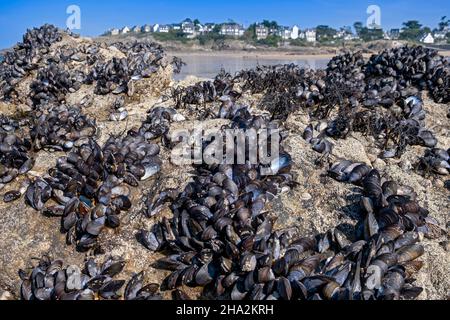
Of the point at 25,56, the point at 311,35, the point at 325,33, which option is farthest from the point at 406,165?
Result: the point at 325,33

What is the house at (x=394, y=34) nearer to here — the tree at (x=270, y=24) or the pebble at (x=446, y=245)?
the tree at (x=270, y=24)

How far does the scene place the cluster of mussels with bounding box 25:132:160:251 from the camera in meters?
3.94

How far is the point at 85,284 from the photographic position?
11.2 ft

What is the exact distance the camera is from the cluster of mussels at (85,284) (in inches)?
130

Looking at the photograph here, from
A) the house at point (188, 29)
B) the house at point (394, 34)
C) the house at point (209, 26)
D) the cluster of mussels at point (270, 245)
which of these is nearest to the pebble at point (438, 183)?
the cluster of mussels at point (270, 245)

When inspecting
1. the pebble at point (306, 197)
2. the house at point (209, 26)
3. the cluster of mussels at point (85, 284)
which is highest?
the house at point (209, 26)

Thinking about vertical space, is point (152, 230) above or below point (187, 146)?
below

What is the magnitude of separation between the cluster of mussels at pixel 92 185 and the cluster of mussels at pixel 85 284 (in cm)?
37

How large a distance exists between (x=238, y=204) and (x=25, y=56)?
27.8ft
